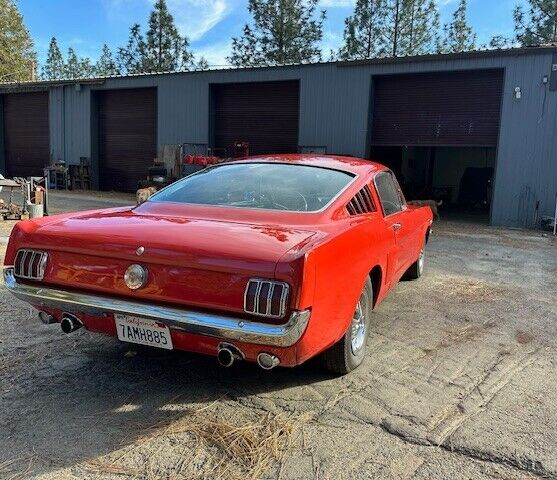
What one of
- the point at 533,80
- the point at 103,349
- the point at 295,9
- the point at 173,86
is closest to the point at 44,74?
the point at 295,9

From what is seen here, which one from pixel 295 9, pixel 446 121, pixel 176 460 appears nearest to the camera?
pixel 176 460

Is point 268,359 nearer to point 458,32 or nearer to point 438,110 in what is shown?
point 438,110

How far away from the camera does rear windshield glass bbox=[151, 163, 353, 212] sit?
3814 millimetres

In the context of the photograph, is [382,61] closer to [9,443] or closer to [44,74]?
[9,443]

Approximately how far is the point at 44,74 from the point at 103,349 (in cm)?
6305

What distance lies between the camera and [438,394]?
338 cm

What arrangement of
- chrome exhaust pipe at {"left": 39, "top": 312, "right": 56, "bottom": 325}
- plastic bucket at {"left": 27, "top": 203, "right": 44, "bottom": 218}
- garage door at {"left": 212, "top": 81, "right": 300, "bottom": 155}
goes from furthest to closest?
garage door at {"left": 212, "top": 81, "right": 300, "bottom": 155} → plastic bucket at {"left": 27, "top": 203, "right": 44, "bottom": 218} → chrome exhaust pipe at {"left": 39, "top": 312, "right": 56, "bottom": 325}

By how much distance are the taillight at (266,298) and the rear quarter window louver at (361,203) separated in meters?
1.31

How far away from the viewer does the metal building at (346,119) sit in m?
13.8

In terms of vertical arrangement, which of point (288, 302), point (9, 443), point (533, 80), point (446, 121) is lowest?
point (9, 443)

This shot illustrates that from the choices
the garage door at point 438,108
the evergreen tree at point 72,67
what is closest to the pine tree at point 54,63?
the evergreen tree at point 72,67

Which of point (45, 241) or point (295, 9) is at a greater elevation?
point (295, 9)

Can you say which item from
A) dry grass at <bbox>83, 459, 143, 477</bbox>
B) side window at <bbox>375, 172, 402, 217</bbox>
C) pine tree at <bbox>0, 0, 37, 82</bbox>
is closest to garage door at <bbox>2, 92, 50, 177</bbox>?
pine tree at <bbox>0, 0, 37, 82</bbox>

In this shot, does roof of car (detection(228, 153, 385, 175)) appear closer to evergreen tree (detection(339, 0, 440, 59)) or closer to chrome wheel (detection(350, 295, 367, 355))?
chrome wheel (detection(350, 295, 367, 355))
